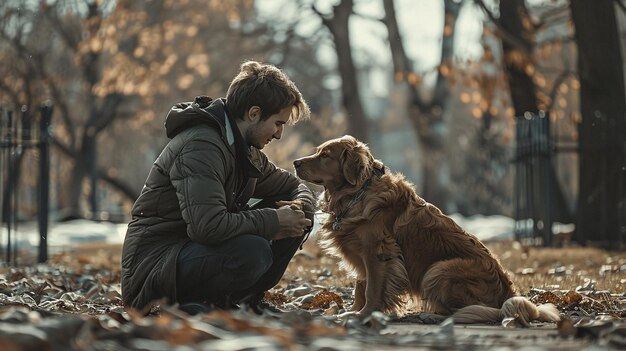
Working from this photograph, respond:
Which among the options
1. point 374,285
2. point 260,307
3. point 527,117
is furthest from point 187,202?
point 527,117

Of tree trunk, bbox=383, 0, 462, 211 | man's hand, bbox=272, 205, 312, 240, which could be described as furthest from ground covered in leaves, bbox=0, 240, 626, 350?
tree trunk, bbox=383, 0, 462, 211

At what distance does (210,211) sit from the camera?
558cm

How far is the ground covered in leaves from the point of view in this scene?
386 centimetres

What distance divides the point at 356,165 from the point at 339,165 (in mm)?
164

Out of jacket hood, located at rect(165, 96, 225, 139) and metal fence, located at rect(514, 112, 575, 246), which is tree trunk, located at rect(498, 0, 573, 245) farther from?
jacket hood, located at rect(165, 96, 225, 139)

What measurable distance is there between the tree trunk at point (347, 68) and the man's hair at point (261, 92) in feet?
64.8

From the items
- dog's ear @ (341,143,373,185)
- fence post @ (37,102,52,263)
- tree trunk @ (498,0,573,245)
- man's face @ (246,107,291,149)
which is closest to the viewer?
man's face @ (246,107,291,149)

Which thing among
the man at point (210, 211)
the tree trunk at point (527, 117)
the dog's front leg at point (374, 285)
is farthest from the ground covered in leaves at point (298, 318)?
the tree trunk at point (527, 117)

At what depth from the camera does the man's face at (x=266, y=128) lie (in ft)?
19.7

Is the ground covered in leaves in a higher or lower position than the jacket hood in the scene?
lower

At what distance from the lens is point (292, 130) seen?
4750 centimetres

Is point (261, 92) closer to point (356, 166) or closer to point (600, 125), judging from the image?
point (356, 166)

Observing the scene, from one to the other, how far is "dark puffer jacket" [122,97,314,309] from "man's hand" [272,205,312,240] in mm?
49

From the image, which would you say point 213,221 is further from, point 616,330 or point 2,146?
point 2,146
